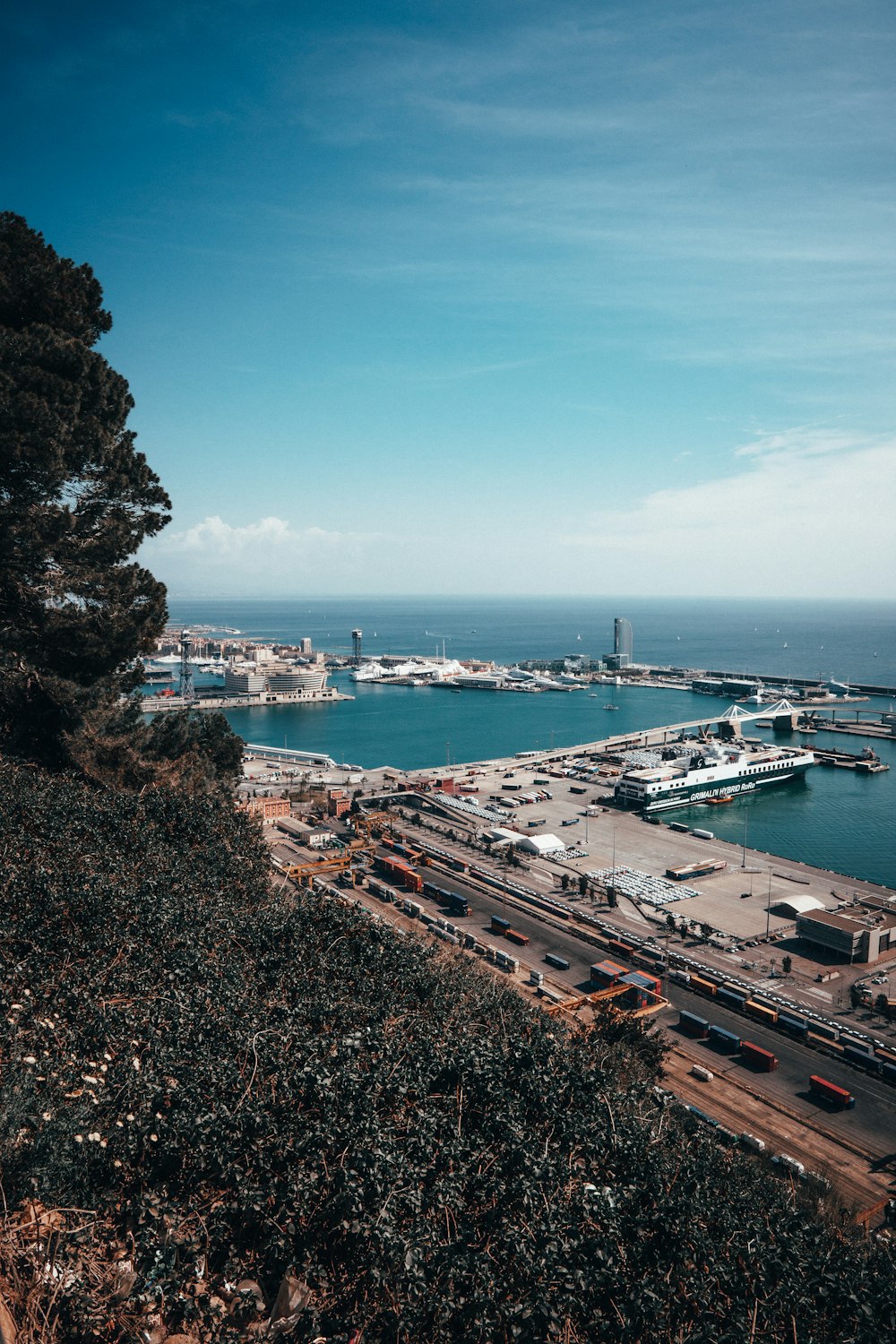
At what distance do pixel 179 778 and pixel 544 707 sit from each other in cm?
3465

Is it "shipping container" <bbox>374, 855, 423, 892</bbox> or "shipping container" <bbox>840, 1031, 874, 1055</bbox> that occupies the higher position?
"shipping container" <bbox>374, 855, 423, 892</bbox>

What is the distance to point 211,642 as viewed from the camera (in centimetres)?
6284

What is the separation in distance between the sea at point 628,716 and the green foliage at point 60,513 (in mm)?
15116

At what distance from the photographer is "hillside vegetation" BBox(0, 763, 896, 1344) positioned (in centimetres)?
272

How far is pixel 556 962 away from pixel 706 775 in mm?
15287

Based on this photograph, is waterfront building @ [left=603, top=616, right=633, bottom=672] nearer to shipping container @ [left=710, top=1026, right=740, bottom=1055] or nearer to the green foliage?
shipping container @ [left=710, top=1026, right=740, bottom=1055]

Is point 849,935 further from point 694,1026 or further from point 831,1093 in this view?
point 831,1093

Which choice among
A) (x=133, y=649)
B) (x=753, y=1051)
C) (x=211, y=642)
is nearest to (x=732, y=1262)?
(x=753, y=1051)

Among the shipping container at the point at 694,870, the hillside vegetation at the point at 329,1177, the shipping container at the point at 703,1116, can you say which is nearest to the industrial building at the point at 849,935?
the shipping container at the point at 694,870

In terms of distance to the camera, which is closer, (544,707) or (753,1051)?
(753,1051)

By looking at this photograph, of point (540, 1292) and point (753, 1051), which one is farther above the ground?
point (540, 1292)

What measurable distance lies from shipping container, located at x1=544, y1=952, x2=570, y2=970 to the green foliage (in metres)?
7.33

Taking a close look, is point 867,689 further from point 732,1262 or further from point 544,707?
point 732,1262

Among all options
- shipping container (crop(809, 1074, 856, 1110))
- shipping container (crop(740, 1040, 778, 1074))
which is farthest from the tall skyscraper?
shipping container (crop(809, 1074, 856, 1110))
